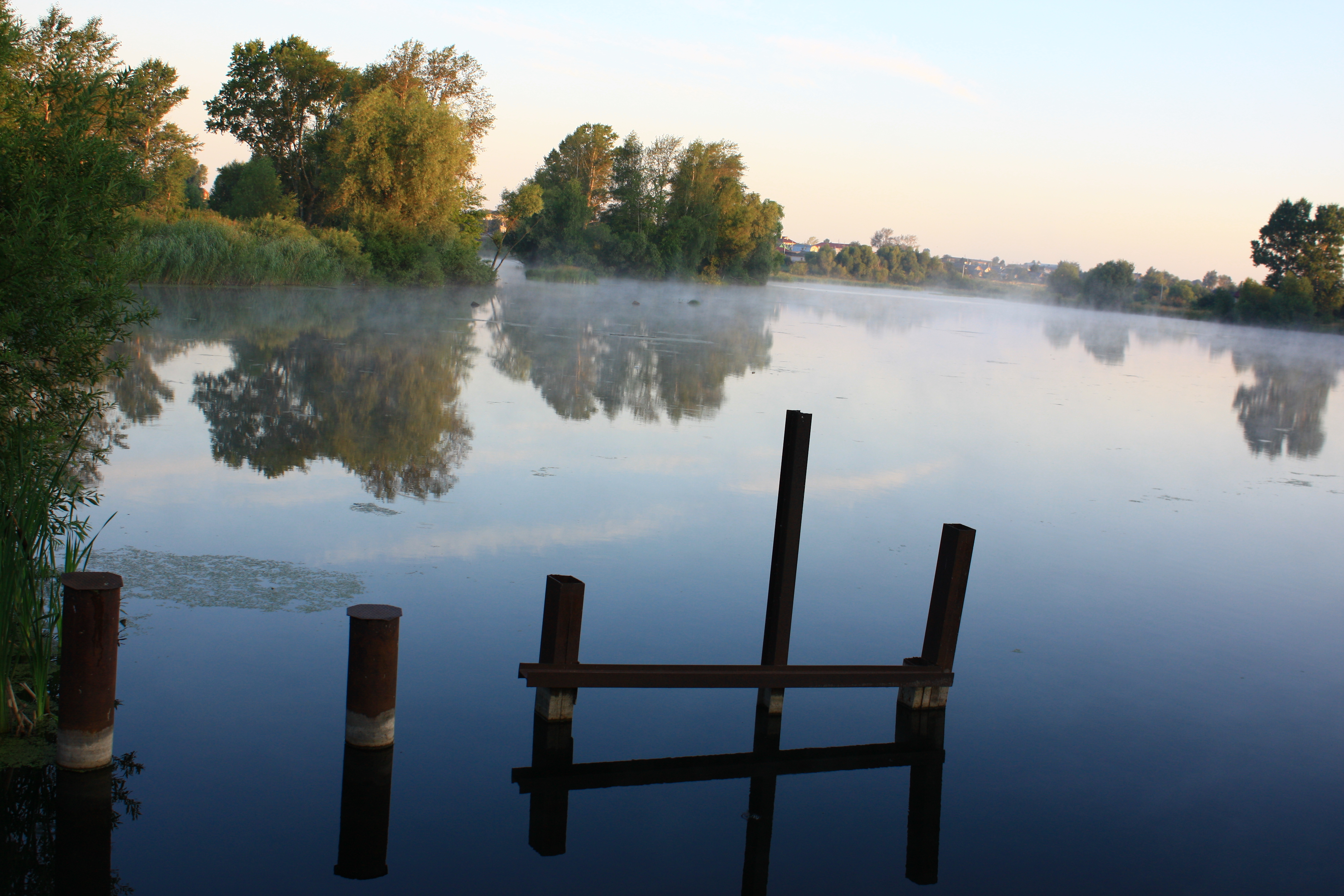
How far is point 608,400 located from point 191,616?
1032 centimetres

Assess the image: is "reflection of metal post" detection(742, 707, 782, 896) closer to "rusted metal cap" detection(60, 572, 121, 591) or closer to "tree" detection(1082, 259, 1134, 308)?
"rusted metal cap" detection(60, 572, 121, 591)

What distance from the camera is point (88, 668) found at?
156 inches

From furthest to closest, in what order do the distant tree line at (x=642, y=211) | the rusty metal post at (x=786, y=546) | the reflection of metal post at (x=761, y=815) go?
the distant tree line at (x=642, y=211)
the rusty metal post at (x=786, y=546)
the reflection of metal post at (x=761, y=815)

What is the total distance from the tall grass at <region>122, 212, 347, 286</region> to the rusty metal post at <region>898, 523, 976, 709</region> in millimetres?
25652

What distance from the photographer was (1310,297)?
7319cm

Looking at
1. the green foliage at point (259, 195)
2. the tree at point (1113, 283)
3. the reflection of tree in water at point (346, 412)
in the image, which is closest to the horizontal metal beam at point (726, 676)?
the reflection of tree in water at point (346, 412)

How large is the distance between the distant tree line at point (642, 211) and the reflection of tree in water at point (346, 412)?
161 ft

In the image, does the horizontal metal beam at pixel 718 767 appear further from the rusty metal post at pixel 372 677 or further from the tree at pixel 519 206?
the tree at pixel 519 206

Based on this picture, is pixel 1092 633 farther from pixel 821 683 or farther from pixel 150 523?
pixel 150 523

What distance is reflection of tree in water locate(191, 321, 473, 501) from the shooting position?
33.6ft

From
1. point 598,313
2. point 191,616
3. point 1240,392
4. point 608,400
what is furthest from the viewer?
point 598,313

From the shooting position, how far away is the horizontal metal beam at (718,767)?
4762mm

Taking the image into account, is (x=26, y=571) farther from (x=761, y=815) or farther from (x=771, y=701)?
(x=771, y=701)

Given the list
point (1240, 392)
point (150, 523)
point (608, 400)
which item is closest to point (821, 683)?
point (150, 523)
